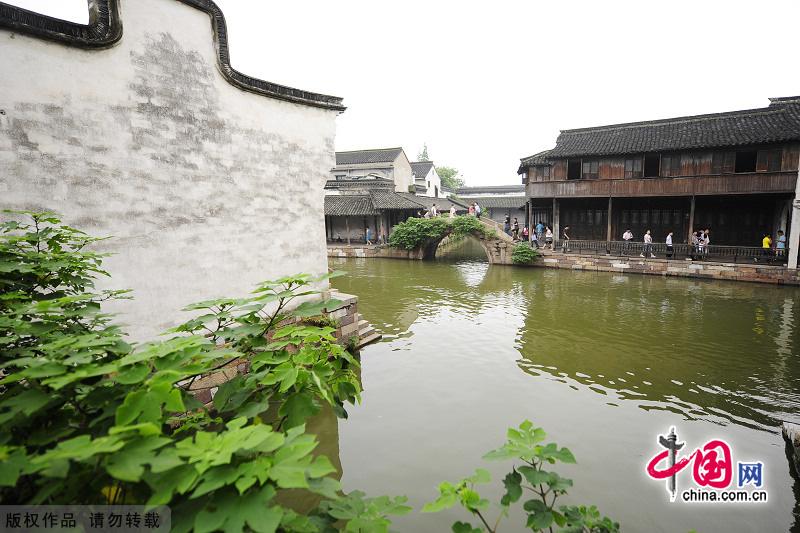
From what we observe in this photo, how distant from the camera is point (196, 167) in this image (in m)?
6.45

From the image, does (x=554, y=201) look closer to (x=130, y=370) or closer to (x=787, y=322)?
(x=787, y=322)

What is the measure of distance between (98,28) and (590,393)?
31.8 ft

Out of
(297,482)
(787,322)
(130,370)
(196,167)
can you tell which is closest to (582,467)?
(297,482)

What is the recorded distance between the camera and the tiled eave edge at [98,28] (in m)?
4.64

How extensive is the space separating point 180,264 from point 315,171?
10.8ft

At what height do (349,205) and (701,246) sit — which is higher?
(349,205)

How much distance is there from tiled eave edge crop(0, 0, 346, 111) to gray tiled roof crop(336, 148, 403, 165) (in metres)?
33.6

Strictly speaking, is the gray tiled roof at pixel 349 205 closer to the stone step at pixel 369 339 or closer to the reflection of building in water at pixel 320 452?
the stone step at pixel 369 339

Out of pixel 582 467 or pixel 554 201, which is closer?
pixel 582 467

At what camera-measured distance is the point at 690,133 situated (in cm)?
1988

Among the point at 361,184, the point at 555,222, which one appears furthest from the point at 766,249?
the point at 361,184

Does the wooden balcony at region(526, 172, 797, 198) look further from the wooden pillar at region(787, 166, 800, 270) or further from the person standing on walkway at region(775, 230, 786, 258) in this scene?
the person standing on walkway at region(775, 230, 786, 258)

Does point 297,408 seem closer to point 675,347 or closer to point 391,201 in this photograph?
point 675,347

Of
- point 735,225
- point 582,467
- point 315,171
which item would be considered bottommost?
point 582,467
